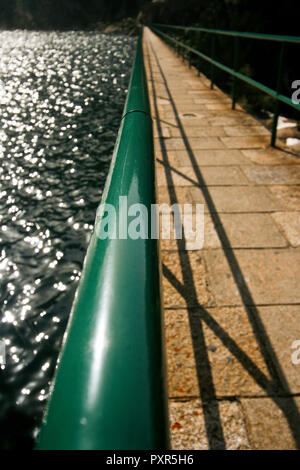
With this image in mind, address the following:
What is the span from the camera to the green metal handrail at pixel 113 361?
1.46 ft

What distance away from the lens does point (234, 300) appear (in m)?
2.15

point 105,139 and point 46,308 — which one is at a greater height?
point 105,139

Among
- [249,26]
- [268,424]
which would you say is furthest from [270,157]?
[249,26]

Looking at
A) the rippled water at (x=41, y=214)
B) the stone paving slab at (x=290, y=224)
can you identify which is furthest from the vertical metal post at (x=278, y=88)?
the rippled water at (x=41, y=214)

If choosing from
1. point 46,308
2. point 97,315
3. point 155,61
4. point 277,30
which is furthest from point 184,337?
point 277,30

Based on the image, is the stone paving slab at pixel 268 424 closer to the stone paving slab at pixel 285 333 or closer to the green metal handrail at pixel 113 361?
the stone paving slab at pixel 285 333

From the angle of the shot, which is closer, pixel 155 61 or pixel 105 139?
pixel 105 139

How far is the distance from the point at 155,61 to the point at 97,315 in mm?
13561

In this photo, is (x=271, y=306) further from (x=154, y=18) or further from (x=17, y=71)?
(x=154, y=18)

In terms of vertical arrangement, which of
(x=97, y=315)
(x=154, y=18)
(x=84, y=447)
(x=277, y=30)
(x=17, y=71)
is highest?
(x=154, y=18)

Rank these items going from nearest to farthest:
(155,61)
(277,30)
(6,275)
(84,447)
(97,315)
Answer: (84,447)
(97,315)
(6,275)
(155,61)
(277,30)

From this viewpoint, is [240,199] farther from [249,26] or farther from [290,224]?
[249,26]

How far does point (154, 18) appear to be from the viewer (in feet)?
132

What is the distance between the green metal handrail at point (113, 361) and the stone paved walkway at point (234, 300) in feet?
3.42
